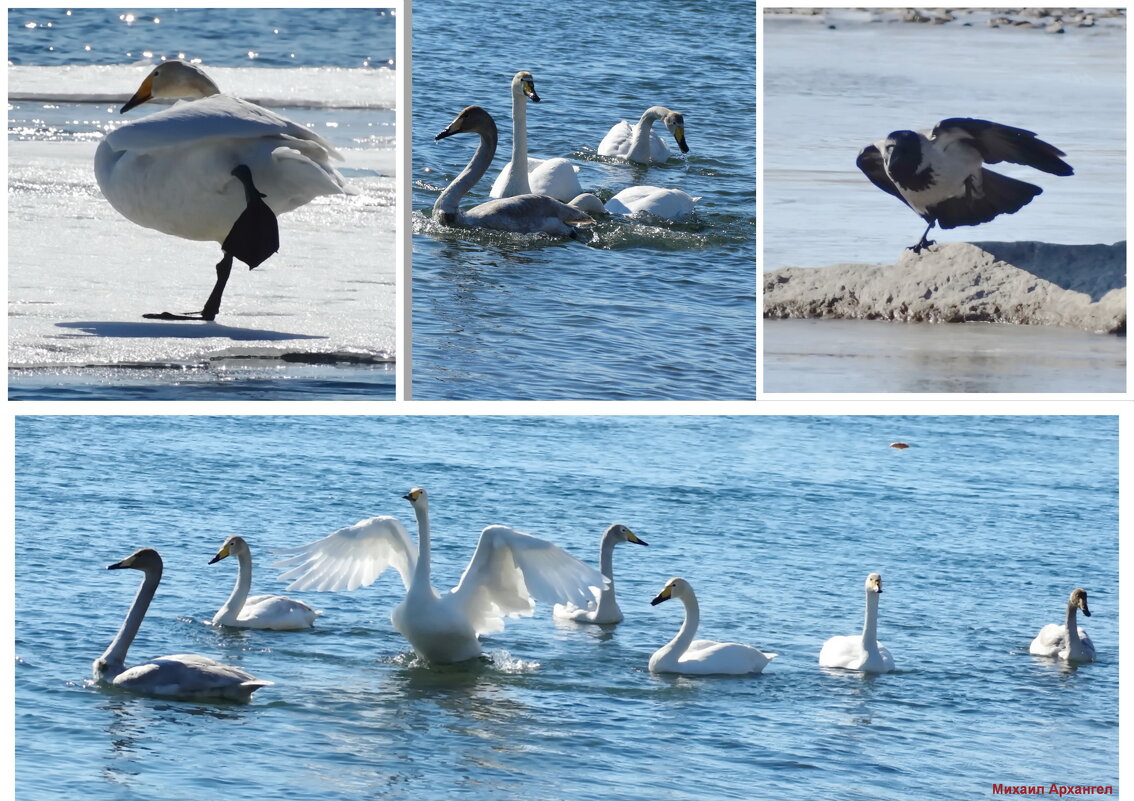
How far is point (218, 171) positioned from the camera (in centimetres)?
844

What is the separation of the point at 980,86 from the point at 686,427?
5.17m

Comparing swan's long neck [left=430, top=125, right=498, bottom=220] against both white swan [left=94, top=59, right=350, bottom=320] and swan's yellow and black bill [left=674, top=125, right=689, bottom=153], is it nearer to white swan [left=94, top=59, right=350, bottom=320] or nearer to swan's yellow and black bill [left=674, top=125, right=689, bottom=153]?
swan's yellow and black bill [left=674, top=125, right=689, bottom=153]

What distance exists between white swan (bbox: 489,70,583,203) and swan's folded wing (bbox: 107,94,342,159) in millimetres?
2010

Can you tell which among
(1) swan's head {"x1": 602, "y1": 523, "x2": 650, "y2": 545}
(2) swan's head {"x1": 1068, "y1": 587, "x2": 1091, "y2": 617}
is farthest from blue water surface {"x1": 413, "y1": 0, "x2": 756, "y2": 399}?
(2) swan's head {"x1": 1068, "y1": 587, "x2": 1091, "y2": 617}

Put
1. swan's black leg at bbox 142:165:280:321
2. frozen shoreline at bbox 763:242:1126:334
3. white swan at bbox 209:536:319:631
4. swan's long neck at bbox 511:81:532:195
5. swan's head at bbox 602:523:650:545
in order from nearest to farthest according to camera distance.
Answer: swan's black leg at bbox 142:165:280:321
frozen shoreline at bbox 763:242:1126:334
white swan at bbox 209:536:319:631
swan's head at bbox 602:523:650:545
swan's long neck at bbox 511:81:532:195

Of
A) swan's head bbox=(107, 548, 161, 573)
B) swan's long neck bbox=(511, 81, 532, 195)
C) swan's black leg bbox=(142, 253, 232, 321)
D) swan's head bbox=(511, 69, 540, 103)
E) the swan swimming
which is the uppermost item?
swan's head bbox=(511, 69, 540, 103)

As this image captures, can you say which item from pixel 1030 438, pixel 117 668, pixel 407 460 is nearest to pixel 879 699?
pixel 117 668

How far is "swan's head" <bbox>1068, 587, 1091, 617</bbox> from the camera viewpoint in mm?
9461

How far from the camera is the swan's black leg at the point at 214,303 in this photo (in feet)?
28.7

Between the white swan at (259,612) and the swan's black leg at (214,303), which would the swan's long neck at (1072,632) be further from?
the swan's black leg at (214,303)

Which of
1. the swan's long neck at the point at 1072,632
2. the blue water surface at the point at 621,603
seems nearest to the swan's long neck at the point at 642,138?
the blue water surface at the point at 621,603

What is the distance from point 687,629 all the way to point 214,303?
270 cm

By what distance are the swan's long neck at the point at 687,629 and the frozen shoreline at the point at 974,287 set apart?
56.2 inches

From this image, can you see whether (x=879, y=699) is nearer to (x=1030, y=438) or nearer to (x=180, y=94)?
(x=180, y=94)
